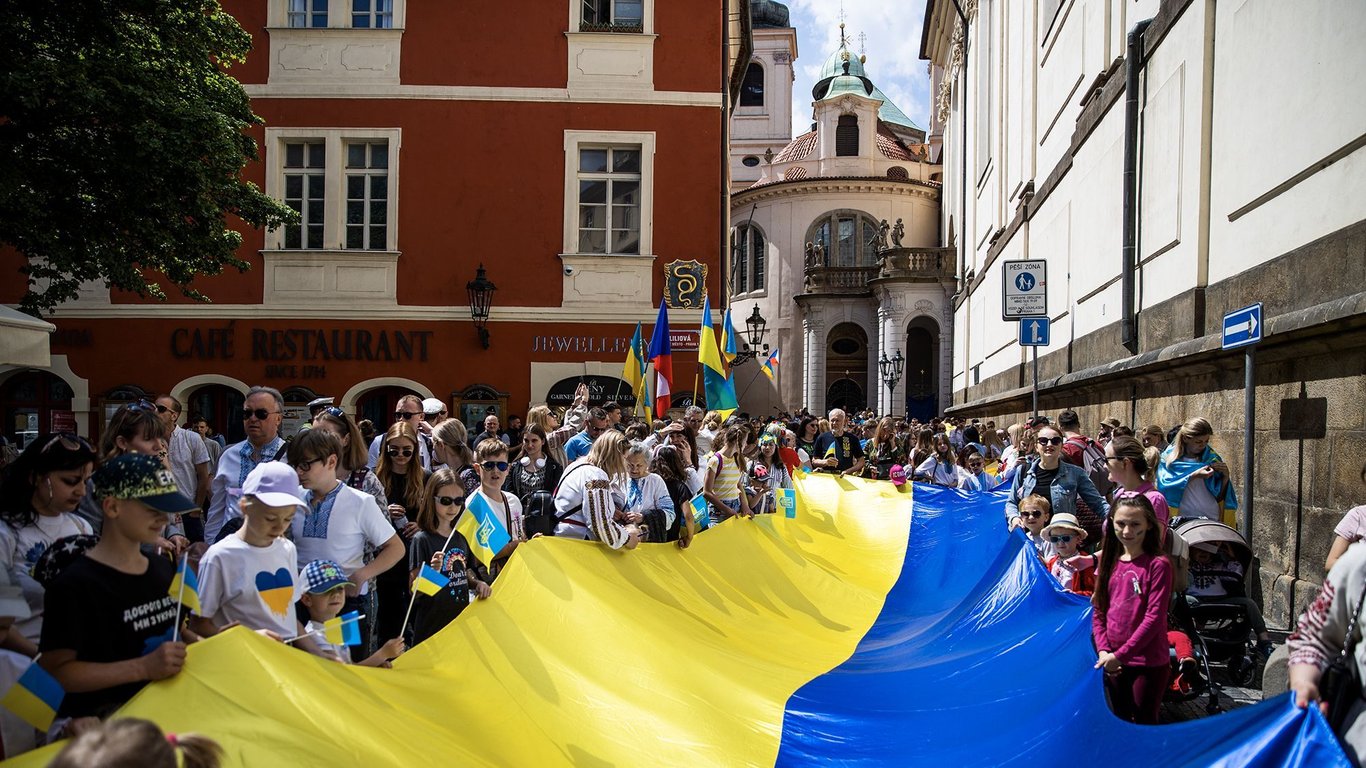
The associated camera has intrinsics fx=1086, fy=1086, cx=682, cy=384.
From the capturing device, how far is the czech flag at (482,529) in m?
5.80

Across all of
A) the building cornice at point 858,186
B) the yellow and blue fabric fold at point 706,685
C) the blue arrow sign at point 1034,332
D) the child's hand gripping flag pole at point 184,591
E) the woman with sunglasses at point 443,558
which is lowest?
the yellow and blue fabric fold at point 706,685

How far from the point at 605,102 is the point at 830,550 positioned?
11329 mm

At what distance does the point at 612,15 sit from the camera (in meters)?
20.2

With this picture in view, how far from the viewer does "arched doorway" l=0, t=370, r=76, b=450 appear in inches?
Answer: 769

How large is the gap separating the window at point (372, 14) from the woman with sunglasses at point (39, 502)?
17.0 metres

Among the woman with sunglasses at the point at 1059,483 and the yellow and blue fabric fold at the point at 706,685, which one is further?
the woman with sunglasses at the point at 1059,483

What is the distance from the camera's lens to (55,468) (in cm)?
464

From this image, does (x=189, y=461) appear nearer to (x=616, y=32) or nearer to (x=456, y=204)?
(x=456, y=204)

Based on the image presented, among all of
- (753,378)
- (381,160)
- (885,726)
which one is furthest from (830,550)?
(753,378)

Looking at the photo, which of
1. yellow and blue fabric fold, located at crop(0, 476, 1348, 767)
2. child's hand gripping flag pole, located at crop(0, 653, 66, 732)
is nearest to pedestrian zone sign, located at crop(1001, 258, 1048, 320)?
yellow and blue fabric fold, located at crop(0, 476, 1348, 767)

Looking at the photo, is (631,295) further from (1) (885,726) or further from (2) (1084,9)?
(1) (885,726)

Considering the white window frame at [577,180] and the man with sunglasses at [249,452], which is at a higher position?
the white window frame at [577,180]

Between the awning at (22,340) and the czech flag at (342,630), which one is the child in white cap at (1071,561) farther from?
the awning at (22,340)

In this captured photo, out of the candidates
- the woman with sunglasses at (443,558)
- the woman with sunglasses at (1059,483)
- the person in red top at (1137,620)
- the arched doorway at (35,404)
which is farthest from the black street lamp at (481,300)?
the person in red top at (1137,620)
